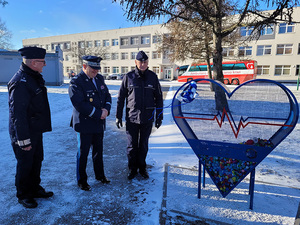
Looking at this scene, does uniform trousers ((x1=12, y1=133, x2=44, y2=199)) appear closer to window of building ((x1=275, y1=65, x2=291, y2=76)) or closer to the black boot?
the black boot

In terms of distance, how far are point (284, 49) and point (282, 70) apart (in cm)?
327

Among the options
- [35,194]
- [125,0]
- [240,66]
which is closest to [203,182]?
[35,194]

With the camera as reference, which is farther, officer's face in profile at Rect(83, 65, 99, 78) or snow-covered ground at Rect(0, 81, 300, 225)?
officer's face in profile at Rect(83, 65, 99, 78)

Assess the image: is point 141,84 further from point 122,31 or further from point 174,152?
point 122,31

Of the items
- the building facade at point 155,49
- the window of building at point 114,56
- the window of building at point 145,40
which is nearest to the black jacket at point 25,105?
the building facade at point 155,49

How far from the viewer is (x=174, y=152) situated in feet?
13.6

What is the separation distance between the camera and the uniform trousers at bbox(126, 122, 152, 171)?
10.2 feet

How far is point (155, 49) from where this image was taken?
40562mm

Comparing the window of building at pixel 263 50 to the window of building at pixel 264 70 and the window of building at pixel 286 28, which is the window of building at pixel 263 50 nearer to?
the window of building at pixel 264 70

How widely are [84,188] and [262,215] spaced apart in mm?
2258

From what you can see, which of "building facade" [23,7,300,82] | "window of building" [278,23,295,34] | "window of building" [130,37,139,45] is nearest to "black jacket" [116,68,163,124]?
"building facade" [23,7,300,82]

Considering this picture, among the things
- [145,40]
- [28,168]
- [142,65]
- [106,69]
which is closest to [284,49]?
[145,40]

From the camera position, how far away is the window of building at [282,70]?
3144cm

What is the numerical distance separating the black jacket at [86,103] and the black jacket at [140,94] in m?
0.44
